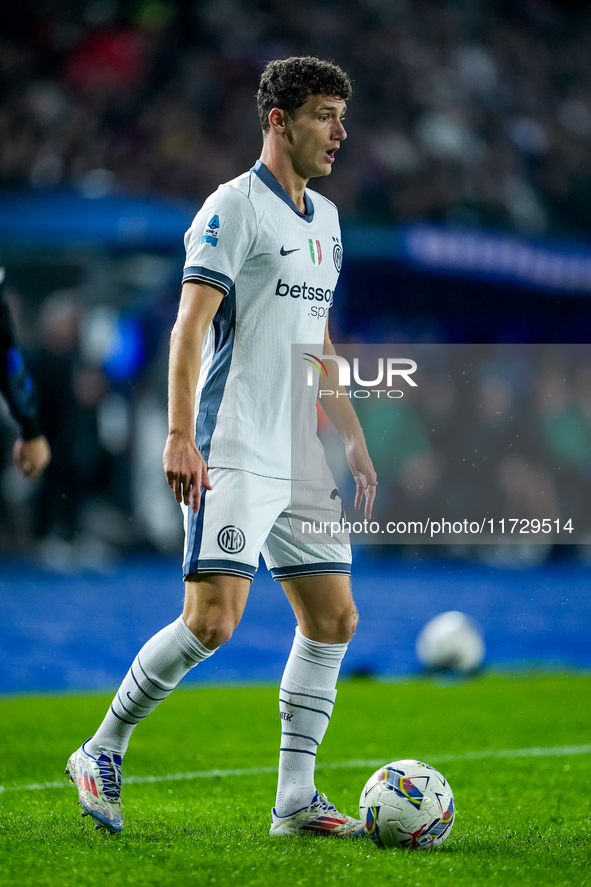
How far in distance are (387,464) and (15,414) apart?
10525mm

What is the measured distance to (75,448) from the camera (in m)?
13.5

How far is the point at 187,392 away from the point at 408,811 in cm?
136

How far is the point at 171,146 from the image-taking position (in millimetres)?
14664

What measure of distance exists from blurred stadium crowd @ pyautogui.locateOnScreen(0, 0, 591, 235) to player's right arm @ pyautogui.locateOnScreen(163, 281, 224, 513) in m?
11.4

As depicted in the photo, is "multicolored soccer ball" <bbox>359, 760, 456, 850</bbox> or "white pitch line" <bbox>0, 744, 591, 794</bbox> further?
"white pitch line" <bbox>0, 744, 591, 794</bbox>

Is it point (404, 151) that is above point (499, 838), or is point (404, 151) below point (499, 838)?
above

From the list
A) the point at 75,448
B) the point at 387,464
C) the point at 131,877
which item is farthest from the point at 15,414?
the point at 387,464

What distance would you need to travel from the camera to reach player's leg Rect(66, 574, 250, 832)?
3.13 metres

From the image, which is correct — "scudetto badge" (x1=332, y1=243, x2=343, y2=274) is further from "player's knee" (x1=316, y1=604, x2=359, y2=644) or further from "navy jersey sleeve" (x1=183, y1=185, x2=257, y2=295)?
"player's knee" (x1=316, y1=604, x2=359, y2=644)

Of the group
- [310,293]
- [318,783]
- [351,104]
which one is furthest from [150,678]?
[351,104]

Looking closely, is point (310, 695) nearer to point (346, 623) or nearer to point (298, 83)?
point (346, 623)

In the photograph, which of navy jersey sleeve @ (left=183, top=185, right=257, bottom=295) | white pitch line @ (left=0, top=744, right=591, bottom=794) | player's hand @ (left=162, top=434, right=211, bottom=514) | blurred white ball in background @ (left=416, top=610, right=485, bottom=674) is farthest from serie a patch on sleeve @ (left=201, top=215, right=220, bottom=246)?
blurred white ball in background @ (left=416, top=610, right=485, bottom=674)

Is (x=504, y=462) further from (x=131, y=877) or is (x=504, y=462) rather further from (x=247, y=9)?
(x=131, y=877)

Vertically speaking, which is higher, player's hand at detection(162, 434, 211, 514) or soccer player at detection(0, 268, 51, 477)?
soccer player at detection(0, 268, 51, 477)
